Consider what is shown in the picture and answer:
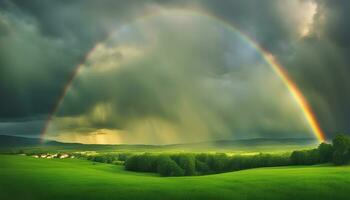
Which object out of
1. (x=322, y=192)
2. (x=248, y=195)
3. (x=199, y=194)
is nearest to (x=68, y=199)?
(x=199, y=194)

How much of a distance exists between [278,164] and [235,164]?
12189 millimetres

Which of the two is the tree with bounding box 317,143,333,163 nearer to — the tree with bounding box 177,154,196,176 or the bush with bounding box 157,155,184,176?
the tree with bounding box 177,154,196,176

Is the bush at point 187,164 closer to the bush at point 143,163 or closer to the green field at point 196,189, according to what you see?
the bush at point 143,163

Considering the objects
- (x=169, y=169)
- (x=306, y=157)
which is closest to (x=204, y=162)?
(x=169, y=169)

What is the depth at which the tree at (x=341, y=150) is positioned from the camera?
87500mm

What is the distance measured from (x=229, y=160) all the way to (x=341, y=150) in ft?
111

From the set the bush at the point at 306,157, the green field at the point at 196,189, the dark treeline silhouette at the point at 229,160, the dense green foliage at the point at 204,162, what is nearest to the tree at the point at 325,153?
the dark treeline silhouette at the point at 229,160

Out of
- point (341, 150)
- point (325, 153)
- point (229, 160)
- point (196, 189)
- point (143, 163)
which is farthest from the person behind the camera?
point (229, 160)

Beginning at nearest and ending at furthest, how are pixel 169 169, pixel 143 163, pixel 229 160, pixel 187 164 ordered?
pixel 169 169
pixel 187 164
pixel 143 163
pixel 229 160

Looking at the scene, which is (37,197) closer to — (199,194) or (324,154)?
(199,194)

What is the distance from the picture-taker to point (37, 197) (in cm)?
4388

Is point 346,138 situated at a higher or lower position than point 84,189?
higher

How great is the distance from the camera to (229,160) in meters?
113

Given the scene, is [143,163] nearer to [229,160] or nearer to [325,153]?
[229,160]
